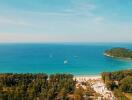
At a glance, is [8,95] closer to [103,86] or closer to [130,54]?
[103,86]

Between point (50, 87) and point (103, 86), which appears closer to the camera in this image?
point (50, 87)

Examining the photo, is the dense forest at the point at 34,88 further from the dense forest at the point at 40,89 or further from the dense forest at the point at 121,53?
the dense forest at the point at 121,53

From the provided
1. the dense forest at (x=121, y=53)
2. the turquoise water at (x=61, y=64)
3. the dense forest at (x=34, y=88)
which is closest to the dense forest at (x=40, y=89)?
the dense forest at (x=34, y=88)

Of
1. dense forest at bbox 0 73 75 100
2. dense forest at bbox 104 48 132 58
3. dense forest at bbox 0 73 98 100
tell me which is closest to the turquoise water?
dense forest at bbox 104 48 132 58

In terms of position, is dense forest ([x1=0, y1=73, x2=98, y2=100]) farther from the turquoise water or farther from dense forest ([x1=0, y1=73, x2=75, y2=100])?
the turquoise water

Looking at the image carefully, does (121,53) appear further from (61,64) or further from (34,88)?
(34,88)

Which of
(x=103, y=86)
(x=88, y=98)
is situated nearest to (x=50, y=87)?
(x=88, y=98)

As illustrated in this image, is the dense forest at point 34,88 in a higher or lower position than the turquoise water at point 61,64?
higher

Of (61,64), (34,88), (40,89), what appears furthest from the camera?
(61,64)

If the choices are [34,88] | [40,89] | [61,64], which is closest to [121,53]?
[61,64]

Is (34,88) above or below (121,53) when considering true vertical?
below

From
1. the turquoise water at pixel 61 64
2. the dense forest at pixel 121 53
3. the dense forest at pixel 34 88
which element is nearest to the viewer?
the dense forest at pixel 34 88
